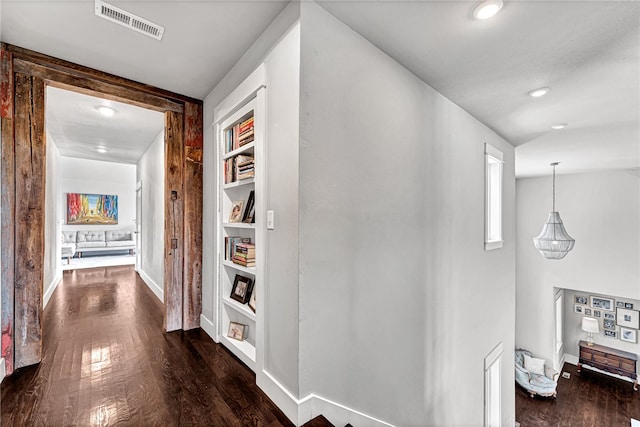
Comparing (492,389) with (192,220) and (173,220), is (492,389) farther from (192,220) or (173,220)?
(173,220)

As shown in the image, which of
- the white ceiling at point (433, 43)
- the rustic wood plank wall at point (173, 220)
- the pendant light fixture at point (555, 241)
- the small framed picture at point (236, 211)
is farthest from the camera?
the pendant light fixture at point (555, 241)

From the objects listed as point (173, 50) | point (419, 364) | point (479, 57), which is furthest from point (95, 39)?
point (419, 364)

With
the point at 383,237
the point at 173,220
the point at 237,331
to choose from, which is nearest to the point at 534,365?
the point at 383,237

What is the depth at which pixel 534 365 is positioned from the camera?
7.30 metres

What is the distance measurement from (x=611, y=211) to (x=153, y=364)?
956cm

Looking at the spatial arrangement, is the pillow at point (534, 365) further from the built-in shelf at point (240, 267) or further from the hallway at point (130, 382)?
the built-in shelf at point (240, 267)

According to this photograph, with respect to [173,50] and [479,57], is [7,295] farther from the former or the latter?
[479,57]

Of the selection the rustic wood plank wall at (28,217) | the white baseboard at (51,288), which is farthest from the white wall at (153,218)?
the rustic wood plank wall at (28,217)

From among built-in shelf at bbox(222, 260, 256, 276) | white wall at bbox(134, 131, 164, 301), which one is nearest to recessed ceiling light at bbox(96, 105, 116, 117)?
white wall at bbox(134, 131, 164, 301)

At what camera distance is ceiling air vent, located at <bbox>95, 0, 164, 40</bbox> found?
63.7 inches

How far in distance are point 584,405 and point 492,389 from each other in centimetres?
563

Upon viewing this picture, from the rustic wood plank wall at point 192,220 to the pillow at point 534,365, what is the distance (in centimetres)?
874

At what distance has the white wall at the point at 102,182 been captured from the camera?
296 inches

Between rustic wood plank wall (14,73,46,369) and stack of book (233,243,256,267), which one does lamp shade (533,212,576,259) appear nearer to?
stack of book (233,243,256,267)
